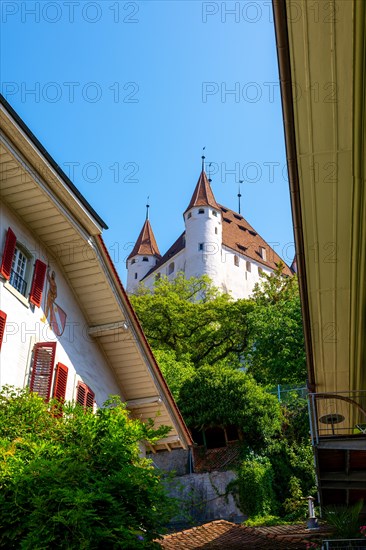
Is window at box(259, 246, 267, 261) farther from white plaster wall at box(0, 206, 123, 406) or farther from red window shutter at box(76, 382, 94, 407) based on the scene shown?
red window shutter at box(76, 382, 94, 407)

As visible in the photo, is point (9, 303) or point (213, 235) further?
point (213, 235)

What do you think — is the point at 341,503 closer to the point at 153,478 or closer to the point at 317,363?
the point at 317,363

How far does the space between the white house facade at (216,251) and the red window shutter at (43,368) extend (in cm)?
6129

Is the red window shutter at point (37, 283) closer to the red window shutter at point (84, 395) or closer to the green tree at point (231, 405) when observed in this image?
the red window shutter at point (84, 395)

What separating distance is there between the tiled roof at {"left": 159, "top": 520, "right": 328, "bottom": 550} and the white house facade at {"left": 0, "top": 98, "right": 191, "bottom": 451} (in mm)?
2113

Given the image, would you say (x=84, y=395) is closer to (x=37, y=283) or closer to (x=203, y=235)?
(x=37, y=283)

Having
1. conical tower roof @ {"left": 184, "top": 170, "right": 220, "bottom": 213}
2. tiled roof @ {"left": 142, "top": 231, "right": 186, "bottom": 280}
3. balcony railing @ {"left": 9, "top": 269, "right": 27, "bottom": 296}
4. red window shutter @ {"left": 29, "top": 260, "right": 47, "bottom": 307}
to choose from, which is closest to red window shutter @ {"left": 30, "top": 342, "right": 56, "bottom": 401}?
red window shutter @ {"left": 29, "top": 260, "right": 47, "bottom": 307}

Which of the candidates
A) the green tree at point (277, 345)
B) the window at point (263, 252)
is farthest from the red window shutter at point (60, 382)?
the window at point (263, 252)

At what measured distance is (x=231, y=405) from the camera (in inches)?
1155

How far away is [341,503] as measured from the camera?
1263cm

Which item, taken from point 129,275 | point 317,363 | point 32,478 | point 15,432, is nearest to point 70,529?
point 32,478

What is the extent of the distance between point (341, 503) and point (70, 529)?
20.3 ft

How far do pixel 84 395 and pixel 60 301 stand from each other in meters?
2.04

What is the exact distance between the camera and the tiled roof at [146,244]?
320ft
